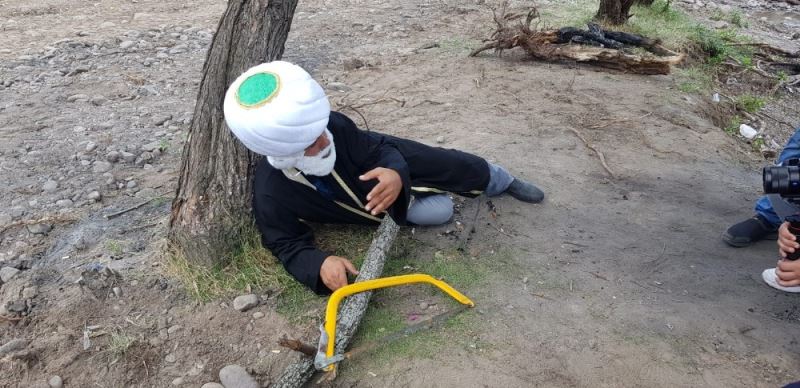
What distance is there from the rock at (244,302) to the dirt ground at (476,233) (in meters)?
0.07

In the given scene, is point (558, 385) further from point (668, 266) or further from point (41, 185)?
point (41, 185)

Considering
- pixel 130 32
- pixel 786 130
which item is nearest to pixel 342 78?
pixel 130 32

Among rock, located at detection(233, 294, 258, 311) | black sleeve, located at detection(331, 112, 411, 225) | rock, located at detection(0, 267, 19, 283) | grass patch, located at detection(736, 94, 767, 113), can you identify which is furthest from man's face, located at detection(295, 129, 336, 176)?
grass patch, located at detection(736, 94, 767, 113)

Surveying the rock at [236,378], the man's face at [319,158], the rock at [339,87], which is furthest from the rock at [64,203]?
the rock at [339,87]

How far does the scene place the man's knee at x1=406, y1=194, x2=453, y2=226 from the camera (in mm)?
3283

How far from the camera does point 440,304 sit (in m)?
2.77

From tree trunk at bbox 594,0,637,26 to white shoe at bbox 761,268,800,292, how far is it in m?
5.31

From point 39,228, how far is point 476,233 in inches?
91.6

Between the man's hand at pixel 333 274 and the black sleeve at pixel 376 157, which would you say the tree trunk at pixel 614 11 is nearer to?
the black sleeve at pixel 376 157

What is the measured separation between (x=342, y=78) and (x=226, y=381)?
13.7 feet

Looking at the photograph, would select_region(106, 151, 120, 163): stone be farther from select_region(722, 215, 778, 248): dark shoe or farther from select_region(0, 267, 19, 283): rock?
select_region(722, 215, 778, 248): dark shoe

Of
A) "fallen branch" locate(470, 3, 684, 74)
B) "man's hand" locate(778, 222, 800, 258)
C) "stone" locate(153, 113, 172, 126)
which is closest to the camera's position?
"man's hand" locate(778, 222, 800, 258)

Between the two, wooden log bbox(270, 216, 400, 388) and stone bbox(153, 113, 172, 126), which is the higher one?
wooden log bbox(270, 216, 400, 388)

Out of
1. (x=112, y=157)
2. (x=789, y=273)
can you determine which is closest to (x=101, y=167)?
(x=112, y=157)
